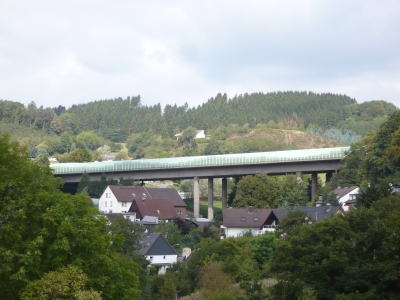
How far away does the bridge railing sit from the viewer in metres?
95.7

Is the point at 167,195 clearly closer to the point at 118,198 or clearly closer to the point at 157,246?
the point at 118,198

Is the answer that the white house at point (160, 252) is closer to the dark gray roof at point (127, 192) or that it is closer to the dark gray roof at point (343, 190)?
the dark gray roof at point (343, 190)

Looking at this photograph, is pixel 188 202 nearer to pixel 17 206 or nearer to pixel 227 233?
pixel 227 233

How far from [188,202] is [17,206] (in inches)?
3705

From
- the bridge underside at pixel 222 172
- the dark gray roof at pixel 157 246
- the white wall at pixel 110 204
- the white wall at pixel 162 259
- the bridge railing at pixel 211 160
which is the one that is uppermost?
the bridge railing at pixel 211 160

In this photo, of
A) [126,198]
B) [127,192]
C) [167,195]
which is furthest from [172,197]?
[126,198]

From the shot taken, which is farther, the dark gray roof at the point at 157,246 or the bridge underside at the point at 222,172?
the bridge underside at the point at 222,172

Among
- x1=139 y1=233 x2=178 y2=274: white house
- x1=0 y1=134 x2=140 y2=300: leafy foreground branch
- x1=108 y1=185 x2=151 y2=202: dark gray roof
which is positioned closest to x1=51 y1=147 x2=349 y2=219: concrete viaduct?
x1=108 y1=185 x2=151 y2=202: dark gray roof

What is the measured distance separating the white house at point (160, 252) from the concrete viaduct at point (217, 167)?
2980 centimetres

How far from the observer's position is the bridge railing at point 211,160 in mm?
95688

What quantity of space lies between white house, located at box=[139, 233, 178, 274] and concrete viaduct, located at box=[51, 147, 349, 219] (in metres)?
29.8

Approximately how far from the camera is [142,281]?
1898 inches

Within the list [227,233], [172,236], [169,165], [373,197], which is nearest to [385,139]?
[227,233]

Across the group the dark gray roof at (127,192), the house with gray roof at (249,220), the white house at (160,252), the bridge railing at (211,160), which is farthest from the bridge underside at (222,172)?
the white house at (160,252)
